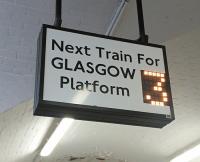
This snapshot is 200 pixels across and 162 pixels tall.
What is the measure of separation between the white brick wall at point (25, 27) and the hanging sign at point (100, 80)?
110 cm

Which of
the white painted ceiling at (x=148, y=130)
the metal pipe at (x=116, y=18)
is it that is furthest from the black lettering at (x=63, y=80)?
the metal pipe at (x=116, y=18)

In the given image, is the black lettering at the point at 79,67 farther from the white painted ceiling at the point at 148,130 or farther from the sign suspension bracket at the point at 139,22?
the white painted ceiling at the point at 148,130

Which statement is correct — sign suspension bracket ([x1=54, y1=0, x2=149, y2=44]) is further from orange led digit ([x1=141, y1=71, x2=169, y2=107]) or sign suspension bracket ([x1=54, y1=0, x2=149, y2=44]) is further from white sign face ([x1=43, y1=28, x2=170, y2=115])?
orange led digit ([x1=141, y1=71, x2=169, y2=107])

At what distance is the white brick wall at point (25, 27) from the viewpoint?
3.10 meters

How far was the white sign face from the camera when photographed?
195 centimetres

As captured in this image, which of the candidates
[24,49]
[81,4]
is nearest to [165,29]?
[81,4]

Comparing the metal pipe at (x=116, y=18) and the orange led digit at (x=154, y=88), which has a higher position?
the metal pipe at (x=116, y=18)

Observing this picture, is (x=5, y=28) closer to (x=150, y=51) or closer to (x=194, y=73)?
(x=150, y=51)

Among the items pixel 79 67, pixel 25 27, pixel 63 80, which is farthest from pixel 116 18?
pixel 63 80

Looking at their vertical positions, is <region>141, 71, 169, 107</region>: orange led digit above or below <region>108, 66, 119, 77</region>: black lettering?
below

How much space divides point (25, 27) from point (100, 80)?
1470 millimetres

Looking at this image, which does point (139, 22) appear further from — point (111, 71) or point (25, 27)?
point (25, 27)

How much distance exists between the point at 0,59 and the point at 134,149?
4432mm

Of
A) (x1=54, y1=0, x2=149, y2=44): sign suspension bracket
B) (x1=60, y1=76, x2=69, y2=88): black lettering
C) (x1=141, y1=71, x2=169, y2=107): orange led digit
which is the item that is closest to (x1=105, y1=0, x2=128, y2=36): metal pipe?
(x1=54, y1=0, x2=149, y2=44): sign suspension bracket
